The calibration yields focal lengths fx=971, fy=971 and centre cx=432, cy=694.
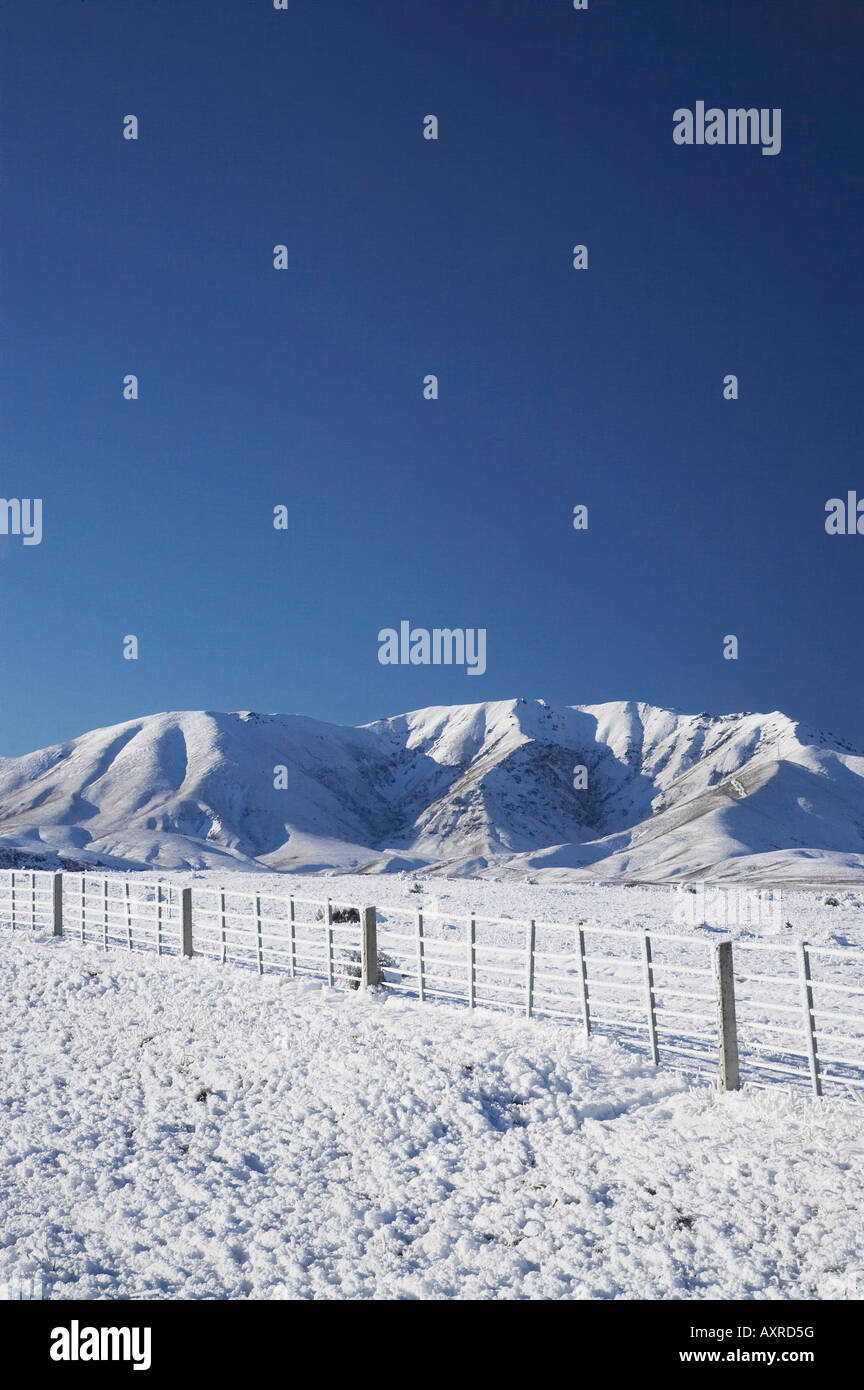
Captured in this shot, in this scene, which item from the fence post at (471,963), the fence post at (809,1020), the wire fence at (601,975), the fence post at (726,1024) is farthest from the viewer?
the fence post at (471,963)

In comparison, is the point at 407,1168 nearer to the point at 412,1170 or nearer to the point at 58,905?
the point at 412,1170

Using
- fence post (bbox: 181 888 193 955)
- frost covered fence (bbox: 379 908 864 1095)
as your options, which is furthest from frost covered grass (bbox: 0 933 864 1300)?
fence post (bbox: 181 888 193 955)

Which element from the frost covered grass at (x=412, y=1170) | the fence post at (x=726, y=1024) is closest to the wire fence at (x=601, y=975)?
the fence post at (x=726, y=1024)

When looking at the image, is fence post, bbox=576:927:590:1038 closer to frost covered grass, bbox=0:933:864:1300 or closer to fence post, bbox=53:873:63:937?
frost covered grass, bbox=0:933:864:1300

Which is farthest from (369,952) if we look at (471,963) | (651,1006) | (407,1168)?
(407,1168)

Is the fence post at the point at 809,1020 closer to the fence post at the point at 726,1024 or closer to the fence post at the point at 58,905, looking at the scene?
the fence post at the point at 726,1024
